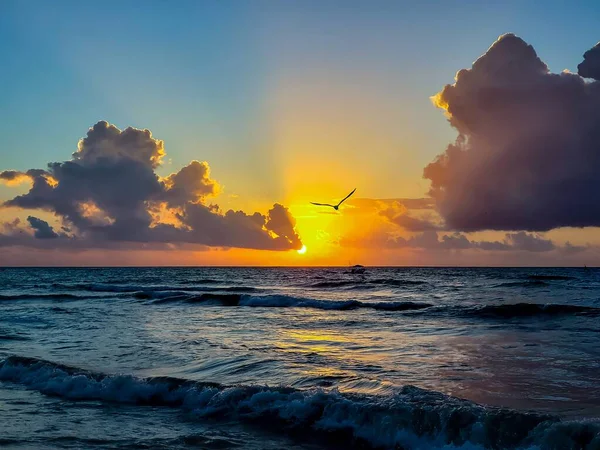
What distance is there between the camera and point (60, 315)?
33.9 m

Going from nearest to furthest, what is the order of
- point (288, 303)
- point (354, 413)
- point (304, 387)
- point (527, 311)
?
1. point (354, 413)
2. point (304, 387)
3. point (527, 311)
4. point (288, 303)

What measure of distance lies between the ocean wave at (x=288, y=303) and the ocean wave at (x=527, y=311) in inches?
223

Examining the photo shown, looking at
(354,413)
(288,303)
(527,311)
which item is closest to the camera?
(354,413)

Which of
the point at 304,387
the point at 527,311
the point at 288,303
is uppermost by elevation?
the point at 527,311

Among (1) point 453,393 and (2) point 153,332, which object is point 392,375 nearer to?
(1) point 453,393

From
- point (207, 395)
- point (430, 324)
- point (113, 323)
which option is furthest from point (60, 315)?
point (207, 395)

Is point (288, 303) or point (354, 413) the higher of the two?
point (354, 413)

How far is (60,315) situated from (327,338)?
20683mm

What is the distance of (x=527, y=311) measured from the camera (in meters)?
31.7

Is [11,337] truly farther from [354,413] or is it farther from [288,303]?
[288,303]

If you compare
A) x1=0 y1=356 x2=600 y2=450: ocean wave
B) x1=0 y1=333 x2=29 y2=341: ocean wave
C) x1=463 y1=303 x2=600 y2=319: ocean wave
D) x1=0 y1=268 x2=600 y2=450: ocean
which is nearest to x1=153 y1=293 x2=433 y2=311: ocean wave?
x1=463 y1=303 x2=600 y2=319: ocean wave

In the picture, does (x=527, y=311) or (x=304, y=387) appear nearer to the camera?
(x=304, y=387)

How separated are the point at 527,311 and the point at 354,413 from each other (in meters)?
24.9

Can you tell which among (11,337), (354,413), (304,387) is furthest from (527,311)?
(11,337)
